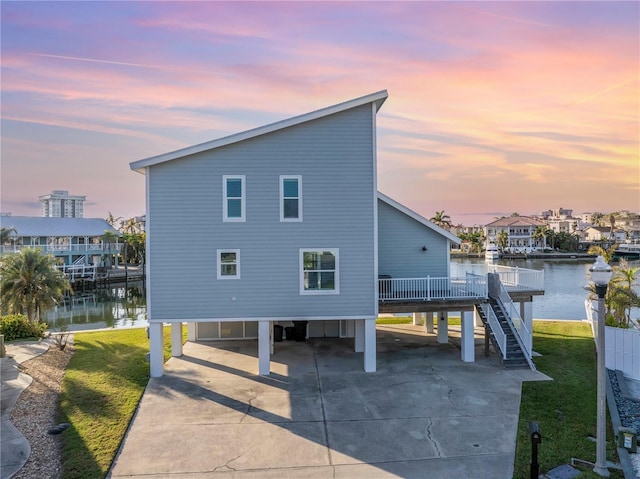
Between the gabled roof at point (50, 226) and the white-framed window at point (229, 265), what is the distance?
47541mm

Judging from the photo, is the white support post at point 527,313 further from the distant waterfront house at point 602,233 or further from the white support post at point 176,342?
the distant waterfront house at point 602,233

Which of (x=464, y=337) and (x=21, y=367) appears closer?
(x=21, y=367)

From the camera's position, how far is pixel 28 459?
705 centimetres

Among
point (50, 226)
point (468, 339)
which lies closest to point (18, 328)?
point (468, 339)

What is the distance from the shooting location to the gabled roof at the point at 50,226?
4828cm

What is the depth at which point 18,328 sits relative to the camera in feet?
54.0

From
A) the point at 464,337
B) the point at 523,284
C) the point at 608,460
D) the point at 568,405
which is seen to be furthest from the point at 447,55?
the point at 608,460

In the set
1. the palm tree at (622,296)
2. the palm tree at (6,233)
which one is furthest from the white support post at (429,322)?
the palm tree at (6,233)

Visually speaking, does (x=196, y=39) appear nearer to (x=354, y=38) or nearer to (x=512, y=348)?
(x=354, y=38)

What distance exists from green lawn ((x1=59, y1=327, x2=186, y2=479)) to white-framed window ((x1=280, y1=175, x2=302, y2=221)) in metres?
6.15

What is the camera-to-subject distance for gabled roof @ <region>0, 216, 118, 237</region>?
4828cm

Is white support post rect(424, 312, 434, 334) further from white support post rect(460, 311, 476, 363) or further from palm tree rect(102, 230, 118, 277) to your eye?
palm tree rect(102, 230, 118, 277)

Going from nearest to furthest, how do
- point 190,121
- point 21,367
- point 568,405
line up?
1. point 568,405
2. point 21,367
3. point 190,121

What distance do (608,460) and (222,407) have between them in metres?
7.74
